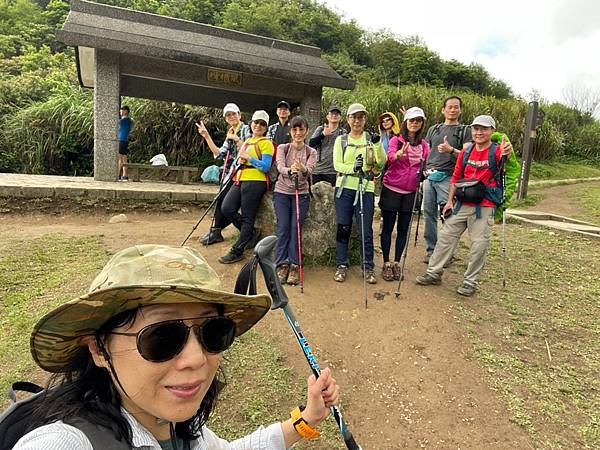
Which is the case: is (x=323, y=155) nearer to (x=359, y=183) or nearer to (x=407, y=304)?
(x=359, y=183)

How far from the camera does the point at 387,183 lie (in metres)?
4.88

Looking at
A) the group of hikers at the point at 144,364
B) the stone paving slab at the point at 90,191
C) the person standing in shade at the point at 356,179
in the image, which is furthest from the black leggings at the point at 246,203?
the group of hikers at the point at 144,364

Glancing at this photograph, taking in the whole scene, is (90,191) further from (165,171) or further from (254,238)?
(254,238)

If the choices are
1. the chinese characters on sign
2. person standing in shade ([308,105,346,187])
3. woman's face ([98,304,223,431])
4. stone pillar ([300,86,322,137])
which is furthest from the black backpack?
stone pillar ([300,86,322,137])

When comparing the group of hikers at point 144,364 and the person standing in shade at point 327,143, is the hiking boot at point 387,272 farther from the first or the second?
the group of hikers at point 144,364

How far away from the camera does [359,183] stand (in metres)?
4.64

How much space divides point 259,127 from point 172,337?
4.29 metres

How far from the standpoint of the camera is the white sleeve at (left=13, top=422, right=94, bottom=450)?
90 cm

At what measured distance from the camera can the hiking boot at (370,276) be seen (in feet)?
15.8

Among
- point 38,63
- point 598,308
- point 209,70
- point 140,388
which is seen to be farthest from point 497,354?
point 38,63

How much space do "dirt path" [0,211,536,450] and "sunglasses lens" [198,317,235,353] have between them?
75.9 inches

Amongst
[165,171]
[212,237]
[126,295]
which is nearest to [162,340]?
[126,295]

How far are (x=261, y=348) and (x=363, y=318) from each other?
111 cm

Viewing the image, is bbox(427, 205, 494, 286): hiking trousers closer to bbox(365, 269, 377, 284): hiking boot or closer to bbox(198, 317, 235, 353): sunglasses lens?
bbox(365, 269, 377, 284): hiking boot
